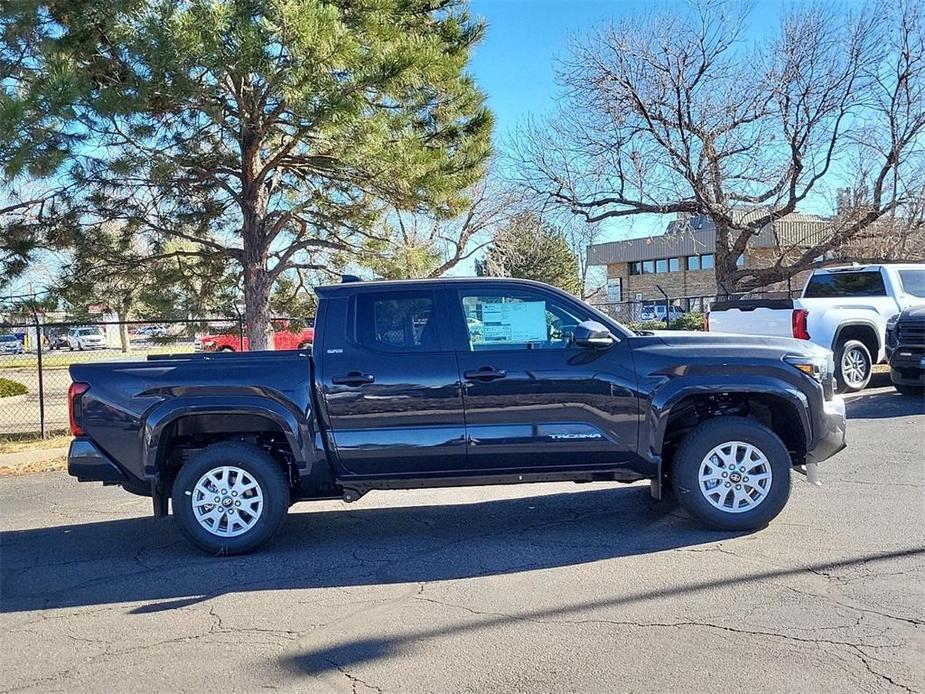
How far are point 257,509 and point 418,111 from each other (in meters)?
8.00

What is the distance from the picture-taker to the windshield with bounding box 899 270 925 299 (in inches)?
545

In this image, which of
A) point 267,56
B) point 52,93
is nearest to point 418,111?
point 267,56

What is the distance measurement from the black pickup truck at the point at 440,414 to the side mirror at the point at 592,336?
14mm

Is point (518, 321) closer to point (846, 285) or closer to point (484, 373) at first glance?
point (484, 373)

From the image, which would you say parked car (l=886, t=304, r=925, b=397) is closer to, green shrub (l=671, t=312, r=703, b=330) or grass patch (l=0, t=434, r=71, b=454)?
green shrub (l=671, t=312, r=703, b=330)

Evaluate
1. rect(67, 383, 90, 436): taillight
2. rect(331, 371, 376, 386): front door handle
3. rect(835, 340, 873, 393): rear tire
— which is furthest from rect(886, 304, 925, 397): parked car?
rect(67, 383, 90, 436): taillight

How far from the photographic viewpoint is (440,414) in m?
5.74

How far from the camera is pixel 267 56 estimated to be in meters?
9.26

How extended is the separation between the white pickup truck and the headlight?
22.8 feet

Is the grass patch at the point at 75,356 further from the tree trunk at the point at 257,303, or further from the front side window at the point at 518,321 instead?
the front side window at the point at 518,321

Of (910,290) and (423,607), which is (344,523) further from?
(910,290)

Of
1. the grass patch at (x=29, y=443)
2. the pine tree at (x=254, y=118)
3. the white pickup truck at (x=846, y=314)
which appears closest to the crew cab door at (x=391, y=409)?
the pine tree at (x=254, y=118)

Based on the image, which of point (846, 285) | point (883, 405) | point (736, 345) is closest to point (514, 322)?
point (736, 345)

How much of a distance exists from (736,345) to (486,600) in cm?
269
